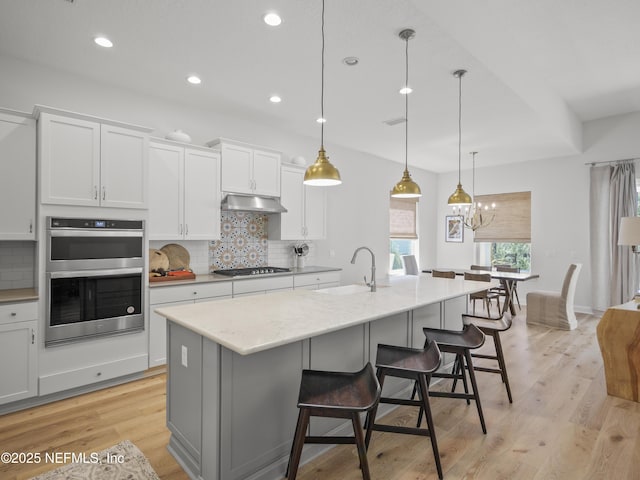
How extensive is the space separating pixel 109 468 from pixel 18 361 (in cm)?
138

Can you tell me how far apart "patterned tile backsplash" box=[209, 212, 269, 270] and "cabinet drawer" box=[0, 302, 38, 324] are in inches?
75.9

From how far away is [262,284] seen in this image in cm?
428

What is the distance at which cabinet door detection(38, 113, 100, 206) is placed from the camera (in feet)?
9.62

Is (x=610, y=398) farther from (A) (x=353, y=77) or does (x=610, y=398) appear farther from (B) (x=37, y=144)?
(B) (x=37, y=144)

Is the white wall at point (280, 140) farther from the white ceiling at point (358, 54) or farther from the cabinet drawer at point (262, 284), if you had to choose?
the cabinet drawer at point (262, 284)

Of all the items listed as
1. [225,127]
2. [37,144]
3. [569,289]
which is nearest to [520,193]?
[569,289]

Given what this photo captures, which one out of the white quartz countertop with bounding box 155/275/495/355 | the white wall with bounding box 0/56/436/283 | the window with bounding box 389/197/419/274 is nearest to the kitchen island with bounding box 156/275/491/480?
the white quartz countertop with bounding box 155/275/495/355

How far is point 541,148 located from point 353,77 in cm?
432

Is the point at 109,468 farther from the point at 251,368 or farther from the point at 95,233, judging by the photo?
the point at 95,233

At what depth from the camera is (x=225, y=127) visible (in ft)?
15.3

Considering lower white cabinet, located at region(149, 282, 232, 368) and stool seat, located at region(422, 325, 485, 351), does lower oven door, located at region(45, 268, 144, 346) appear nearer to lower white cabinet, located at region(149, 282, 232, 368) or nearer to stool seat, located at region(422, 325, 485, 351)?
lower white cabinet, located at region(149, 282, 232, 368)

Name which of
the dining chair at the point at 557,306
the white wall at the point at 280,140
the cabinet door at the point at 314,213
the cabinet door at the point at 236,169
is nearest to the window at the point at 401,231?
the white wall at the point at 280,140

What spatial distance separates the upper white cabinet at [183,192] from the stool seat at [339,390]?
2.61 meters

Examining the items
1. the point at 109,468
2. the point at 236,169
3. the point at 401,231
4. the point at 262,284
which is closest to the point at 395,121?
the point at 236,169
